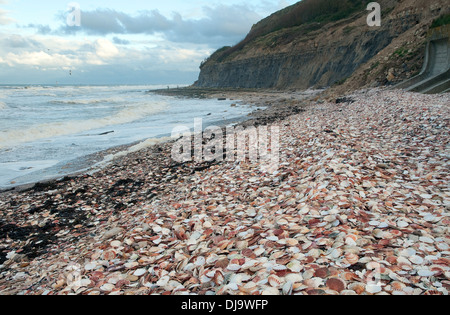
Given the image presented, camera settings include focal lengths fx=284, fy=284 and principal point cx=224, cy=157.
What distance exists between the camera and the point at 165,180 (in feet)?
27.7

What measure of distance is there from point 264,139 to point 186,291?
830 cm

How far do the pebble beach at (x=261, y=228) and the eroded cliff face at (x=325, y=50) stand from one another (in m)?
18.4

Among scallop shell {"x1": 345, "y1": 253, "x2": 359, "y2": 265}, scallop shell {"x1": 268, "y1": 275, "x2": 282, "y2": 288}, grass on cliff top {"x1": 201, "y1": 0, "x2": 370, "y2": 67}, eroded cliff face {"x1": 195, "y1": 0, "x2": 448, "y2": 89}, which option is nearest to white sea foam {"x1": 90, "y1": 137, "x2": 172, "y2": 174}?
scallop shell {"x1": 268, "y1": 275, "x2": 282, "y2": 288}

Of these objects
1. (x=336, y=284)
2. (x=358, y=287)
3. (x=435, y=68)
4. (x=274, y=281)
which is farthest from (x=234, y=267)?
(x=435, y=68)

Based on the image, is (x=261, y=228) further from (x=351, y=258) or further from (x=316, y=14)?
(x=316, y=14)

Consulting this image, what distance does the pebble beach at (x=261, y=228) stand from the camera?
2918 millimetres

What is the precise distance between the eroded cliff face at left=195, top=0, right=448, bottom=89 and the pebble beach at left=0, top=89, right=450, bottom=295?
723 inches

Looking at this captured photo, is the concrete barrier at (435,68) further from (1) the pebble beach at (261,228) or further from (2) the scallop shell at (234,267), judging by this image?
(2) the scallop shell at (234,267)

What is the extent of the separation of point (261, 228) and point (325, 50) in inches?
2041

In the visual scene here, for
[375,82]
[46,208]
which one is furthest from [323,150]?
[375,82]

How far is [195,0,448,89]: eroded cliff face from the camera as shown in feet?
96.1

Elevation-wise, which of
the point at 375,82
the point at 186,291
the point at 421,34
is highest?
the point at 421,34
